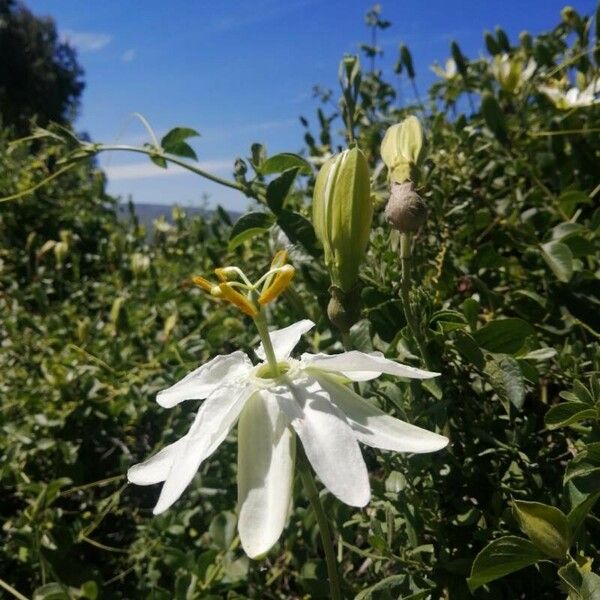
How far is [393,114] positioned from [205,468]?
0.75 meters

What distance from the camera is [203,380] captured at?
41 centimetres

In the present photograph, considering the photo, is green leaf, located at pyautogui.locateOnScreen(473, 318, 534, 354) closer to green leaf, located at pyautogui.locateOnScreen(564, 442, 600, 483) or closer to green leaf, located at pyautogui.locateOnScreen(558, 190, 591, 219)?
green leaf, located at pyautogui.locateOnScreen(564, 442, 600, 483)

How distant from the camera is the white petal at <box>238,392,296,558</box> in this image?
0.31m

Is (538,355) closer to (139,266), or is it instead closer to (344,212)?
(344,212)

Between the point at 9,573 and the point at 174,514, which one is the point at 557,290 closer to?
the point at 174,514

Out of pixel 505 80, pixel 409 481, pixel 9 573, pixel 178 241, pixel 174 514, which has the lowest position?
pixel 9 573

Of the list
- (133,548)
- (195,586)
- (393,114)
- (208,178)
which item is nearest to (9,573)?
(133,548)

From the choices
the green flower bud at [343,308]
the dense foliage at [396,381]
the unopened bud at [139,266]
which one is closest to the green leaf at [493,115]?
the dense foliage at [396,381]

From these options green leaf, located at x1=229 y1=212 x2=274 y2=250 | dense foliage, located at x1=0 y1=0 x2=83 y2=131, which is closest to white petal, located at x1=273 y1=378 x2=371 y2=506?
green leaf, located at x1=229 y1=212 x2=274 y2=250

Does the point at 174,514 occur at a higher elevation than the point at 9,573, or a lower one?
higher

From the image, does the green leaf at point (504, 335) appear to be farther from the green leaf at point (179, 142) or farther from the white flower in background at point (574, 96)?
the white flower in background at point (574, 96)

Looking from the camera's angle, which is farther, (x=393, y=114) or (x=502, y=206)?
(x=393, y=114)

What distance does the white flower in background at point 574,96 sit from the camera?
2.81 ft

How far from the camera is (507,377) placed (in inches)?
16.9
